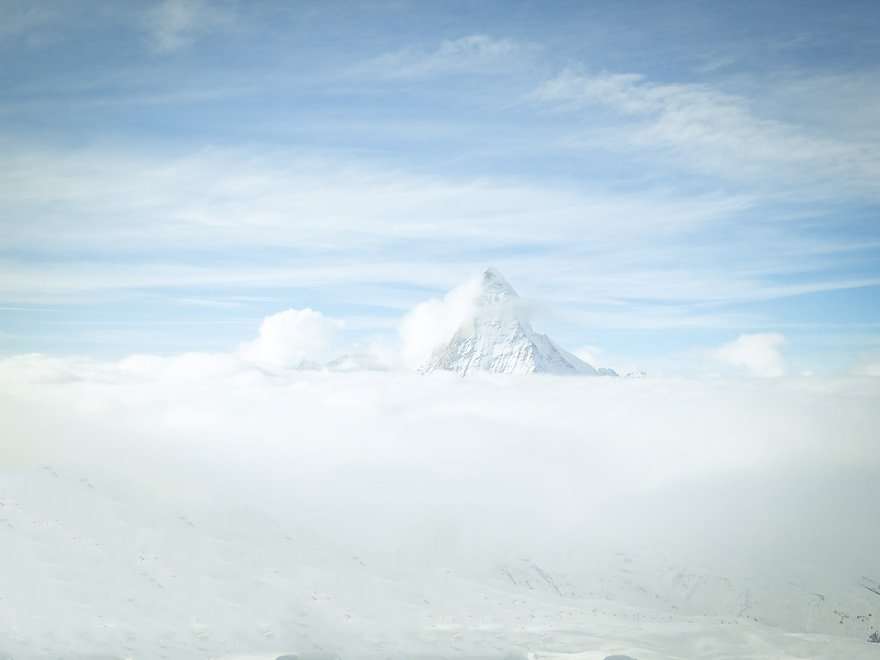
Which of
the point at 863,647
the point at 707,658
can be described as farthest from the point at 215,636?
the point at 863,647

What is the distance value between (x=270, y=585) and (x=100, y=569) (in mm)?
10043

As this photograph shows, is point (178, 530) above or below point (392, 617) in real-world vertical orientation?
above

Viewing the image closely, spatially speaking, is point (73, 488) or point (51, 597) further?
point (73, 488)

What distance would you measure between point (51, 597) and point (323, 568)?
62.4 feet

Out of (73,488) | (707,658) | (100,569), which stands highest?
(73,488)

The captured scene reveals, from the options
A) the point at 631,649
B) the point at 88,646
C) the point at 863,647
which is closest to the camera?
the point at 88,646

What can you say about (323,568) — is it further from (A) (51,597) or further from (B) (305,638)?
(A) (51,597)

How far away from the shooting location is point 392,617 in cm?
4628

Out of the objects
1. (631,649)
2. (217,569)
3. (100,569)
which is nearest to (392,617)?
(217,569)

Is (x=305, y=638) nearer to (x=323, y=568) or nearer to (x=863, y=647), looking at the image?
(x=323, y=568)

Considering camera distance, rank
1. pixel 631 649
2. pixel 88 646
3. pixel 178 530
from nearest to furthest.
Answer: pixel 88 646 → pixel 631 649 → pixel 178 530

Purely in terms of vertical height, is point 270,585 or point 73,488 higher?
point 73,488

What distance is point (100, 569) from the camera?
42.6m

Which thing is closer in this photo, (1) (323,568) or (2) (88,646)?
(2) (88,646)
